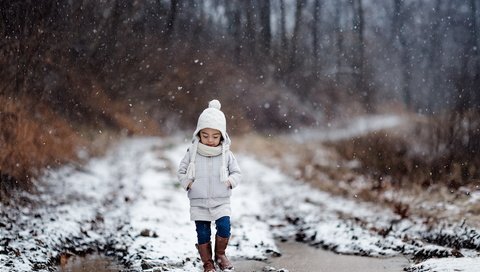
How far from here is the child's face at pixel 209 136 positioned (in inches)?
237

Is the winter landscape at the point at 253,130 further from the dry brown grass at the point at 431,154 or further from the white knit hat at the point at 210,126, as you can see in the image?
the white knit hat at the point at 210,126

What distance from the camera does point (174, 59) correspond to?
22.0 meters

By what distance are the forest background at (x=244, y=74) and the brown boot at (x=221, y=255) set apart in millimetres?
3553

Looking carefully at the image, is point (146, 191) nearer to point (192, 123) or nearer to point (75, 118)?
point (75, 118)

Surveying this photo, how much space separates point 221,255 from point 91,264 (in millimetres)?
1597

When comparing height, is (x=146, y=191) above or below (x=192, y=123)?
below

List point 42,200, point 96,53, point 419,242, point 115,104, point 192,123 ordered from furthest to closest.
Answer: point 192,123 → point 115,104 → point 96,53 → point 42,200 → point 419,242

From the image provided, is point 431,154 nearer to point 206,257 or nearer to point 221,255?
point 221,255

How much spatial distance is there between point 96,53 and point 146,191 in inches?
160

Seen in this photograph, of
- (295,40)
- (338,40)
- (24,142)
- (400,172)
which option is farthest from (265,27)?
(24,142)

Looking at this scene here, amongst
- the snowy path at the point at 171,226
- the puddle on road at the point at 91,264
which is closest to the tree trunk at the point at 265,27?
the snowy path at the point at 171,226

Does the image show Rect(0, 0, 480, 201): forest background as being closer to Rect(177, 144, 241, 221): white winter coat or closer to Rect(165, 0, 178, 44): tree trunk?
Rect(165, 0, 178, 44): tree trunk

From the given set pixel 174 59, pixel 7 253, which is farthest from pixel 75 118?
pixel 7 253

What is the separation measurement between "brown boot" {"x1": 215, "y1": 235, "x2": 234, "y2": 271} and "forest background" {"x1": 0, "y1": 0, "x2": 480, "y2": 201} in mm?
3553
